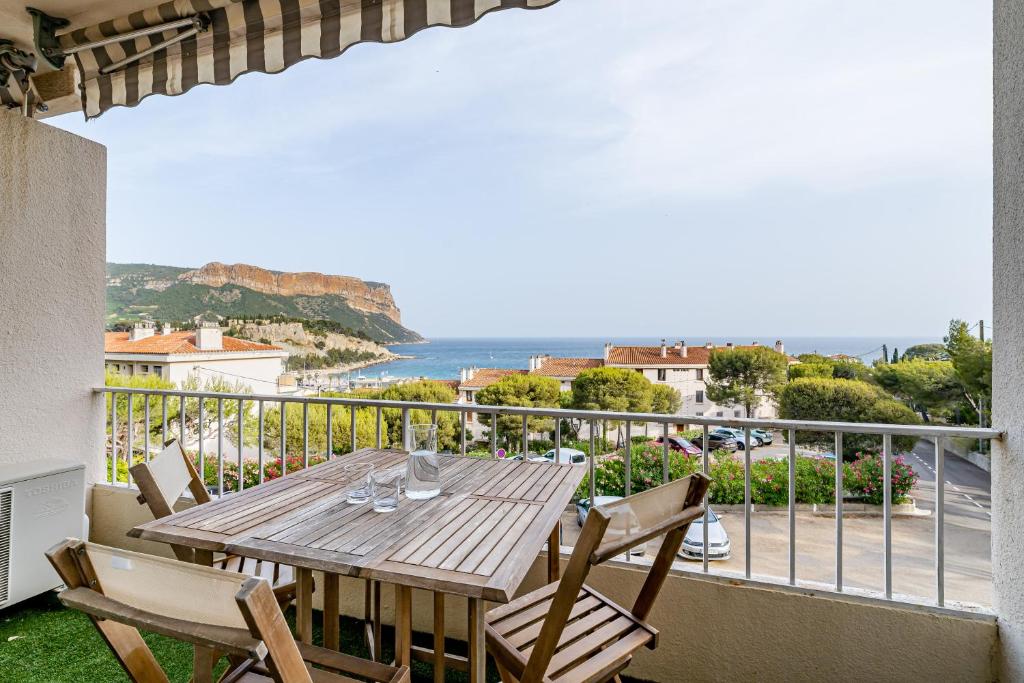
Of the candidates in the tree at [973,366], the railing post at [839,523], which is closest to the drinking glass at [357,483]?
the railing post at [839,523]

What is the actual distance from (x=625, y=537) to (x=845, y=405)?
23.4 metres

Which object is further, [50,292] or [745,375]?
[745,375]

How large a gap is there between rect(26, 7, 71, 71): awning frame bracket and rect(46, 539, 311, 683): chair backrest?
2.88 metres

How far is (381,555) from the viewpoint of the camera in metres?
1.22

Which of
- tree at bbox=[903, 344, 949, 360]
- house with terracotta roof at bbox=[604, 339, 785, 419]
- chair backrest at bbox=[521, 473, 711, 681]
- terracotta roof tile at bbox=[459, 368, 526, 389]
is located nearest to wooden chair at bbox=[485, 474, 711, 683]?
chair backrest at bbox=[521, 473, 711, 681]

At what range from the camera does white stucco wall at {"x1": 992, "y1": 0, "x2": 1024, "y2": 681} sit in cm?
179

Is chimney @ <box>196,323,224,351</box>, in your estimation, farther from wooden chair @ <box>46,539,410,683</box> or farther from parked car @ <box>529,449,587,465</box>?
wooden chair @ <box>46,539,410,683</box>

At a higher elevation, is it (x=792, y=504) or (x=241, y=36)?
(x=241, y=36)

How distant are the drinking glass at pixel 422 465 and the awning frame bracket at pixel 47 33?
2.75m

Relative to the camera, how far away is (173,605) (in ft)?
3.10

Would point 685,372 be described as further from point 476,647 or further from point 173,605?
point 173,605

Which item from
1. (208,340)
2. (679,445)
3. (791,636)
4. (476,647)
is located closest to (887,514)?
(791,636)

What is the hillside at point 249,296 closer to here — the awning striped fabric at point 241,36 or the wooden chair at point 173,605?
the awning striped fabric at point 241,36

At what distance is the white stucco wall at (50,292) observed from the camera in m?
2.95
